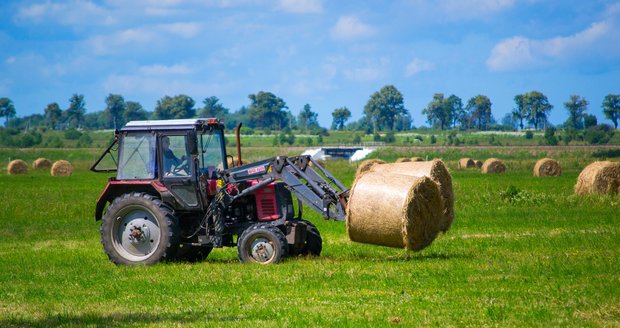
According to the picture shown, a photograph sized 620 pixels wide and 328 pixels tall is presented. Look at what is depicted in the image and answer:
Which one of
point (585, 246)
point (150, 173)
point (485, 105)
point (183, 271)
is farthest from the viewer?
point (485, 105)

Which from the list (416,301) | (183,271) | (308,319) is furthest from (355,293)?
(183,271)

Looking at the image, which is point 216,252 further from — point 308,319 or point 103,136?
point 103,136

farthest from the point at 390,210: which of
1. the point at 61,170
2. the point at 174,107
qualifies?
the point at 174,107

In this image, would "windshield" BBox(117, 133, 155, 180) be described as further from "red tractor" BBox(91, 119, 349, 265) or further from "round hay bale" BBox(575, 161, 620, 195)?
"round hay bale" BBox(575, 161, 620, 195)

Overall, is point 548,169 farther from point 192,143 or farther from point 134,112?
point 134,112

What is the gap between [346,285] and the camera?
1456cm

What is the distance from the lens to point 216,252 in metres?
20.3

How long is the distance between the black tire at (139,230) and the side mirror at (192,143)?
104cm

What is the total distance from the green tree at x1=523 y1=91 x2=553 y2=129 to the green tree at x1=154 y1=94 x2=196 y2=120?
61089mm

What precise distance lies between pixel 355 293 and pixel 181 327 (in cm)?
300

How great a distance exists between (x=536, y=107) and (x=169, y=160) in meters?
175

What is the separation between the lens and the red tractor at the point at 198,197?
17250 mm

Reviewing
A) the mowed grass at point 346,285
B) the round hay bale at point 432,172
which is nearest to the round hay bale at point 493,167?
the mowed grass at point 346,285

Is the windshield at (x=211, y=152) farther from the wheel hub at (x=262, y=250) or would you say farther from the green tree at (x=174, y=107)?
the green tree at (x=174, y=107)
